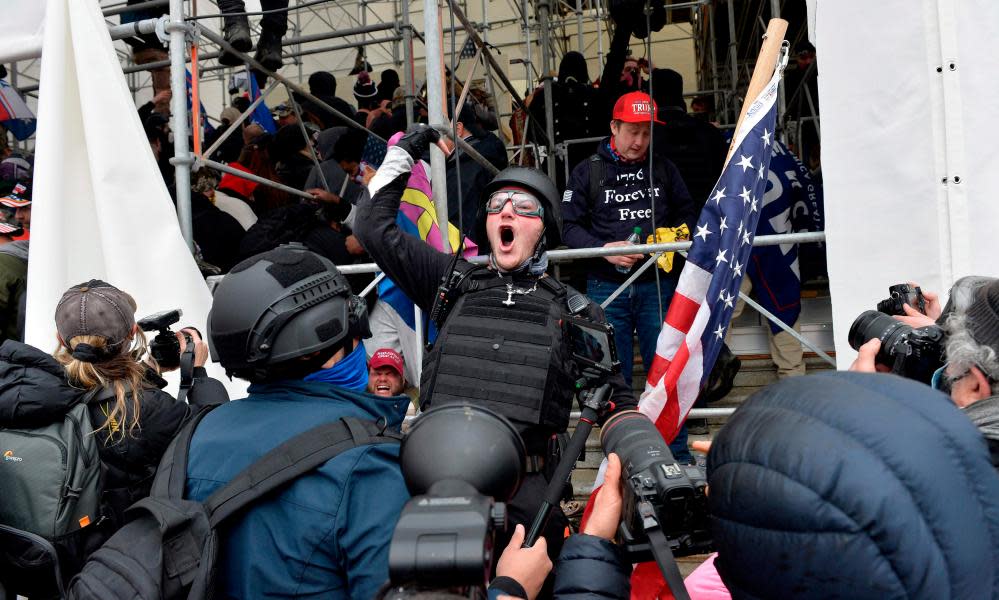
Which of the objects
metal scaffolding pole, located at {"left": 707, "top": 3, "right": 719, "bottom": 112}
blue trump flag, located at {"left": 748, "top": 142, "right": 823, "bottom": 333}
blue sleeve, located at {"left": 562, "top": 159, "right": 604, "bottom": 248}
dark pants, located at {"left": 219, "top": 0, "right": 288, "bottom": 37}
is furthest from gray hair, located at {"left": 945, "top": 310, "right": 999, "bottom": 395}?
metal scaffolding pole, located at {"left": 707, "top": 3, "right": 719, "bottom": 112}

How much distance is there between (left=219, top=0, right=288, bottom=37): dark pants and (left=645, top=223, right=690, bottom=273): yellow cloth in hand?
2.53 m

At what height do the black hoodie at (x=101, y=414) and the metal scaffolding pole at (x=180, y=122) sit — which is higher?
the metal scaffolding pole at (x=180, y=122)

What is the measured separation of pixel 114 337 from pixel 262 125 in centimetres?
509

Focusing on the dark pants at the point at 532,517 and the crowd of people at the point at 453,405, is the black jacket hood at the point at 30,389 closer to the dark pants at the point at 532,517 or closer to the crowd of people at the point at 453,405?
the crowd of people at the point at 453,405

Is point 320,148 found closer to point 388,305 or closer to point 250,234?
point 250,234

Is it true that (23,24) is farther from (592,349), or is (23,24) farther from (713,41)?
(713,41)

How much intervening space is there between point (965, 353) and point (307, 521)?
1.32 meters

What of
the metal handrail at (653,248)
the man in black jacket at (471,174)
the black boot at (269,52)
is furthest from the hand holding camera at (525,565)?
the black boot at (269,52)

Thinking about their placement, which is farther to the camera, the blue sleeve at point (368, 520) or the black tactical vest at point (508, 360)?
the black tactical vest at point (508, 360)

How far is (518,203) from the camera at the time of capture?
8.60 ft

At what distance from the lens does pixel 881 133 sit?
2.89 metres

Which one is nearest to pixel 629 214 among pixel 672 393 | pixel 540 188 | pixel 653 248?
pixel 653 248

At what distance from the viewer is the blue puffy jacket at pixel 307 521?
4.46ft

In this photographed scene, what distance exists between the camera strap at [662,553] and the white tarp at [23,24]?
3614 millimetres
